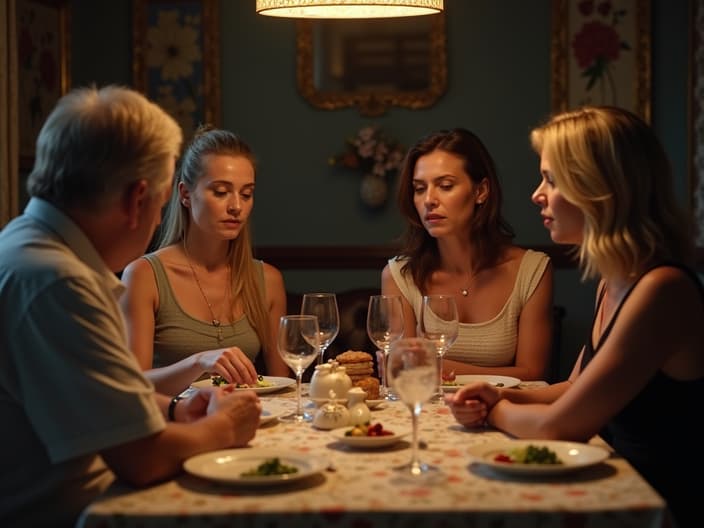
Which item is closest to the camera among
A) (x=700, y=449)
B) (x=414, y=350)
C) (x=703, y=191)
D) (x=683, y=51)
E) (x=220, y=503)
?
(x=220, y=503)

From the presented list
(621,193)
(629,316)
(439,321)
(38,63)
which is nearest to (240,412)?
(439,321)

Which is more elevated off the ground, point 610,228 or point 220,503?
point 610,228

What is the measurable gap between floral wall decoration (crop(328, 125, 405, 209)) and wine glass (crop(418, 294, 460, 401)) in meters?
2.77

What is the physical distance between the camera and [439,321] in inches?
98.0

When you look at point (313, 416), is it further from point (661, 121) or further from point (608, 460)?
point (661, 121)

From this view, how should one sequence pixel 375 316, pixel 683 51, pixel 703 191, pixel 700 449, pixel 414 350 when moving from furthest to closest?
pixel 683 51, pixel 703 191, pixel 375 316, pixel 700 449, pixel 414 350

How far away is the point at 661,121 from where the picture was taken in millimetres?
5199

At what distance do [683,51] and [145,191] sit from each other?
392 centimetres

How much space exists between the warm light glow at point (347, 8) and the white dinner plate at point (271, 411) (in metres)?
0.99

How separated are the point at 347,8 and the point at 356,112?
7.93ft

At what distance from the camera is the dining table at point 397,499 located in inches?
63.1

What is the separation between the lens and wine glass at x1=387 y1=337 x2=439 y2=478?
1823 millimetres

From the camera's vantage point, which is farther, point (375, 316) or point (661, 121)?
point (661, 121)

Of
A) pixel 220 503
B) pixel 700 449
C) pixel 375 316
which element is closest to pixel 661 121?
pixel 375 316
